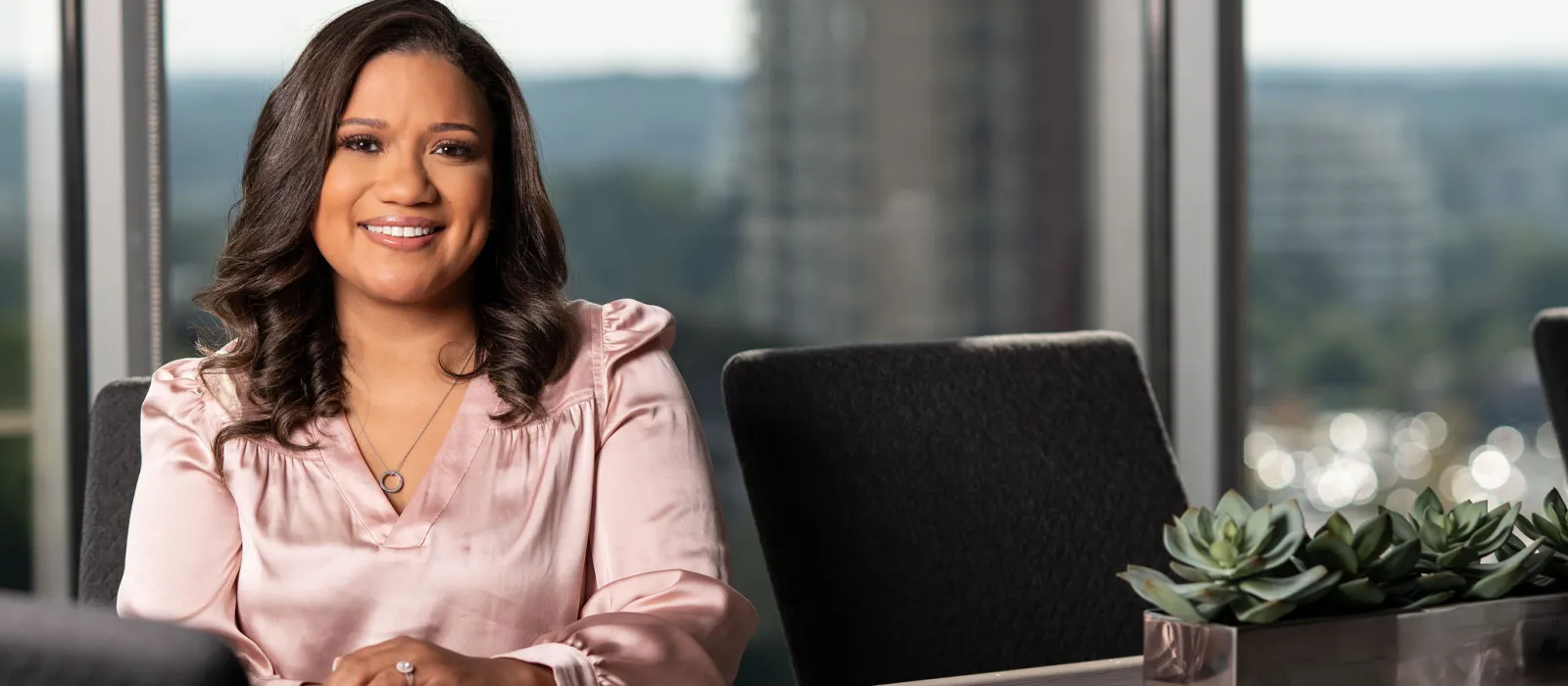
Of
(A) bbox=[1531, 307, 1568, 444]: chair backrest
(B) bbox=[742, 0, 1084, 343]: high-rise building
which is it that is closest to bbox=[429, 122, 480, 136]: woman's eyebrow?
(B) bbox=[742, 0, 1084, 343]: high-rise building

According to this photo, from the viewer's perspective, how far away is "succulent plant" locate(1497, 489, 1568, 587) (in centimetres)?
102

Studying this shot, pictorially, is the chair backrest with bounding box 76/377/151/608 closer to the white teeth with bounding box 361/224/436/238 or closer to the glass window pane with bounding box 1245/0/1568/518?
the white teeth with bounding box 361/224/436/238

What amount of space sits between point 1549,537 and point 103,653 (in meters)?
0.92

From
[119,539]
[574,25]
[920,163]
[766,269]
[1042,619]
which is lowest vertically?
[1042,619]

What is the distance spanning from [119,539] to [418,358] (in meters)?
0.37

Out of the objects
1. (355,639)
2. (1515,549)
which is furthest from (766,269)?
(1515,549)

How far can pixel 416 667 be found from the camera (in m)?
1.06

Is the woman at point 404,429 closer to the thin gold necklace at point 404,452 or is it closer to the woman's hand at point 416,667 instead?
the thin gold necklace at point 404,452

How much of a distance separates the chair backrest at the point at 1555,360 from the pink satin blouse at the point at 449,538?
1.05 m

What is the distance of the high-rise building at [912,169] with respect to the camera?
232cm

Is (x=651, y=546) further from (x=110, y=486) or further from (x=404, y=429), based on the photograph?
(x=110, y=486)

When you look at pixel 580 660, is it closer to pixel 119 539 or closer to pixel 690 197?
pixel 119 539

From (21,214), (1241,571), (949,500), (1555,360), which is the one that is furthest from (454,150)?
(1555,360)

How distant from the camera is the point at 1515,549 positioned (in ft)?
3.39
